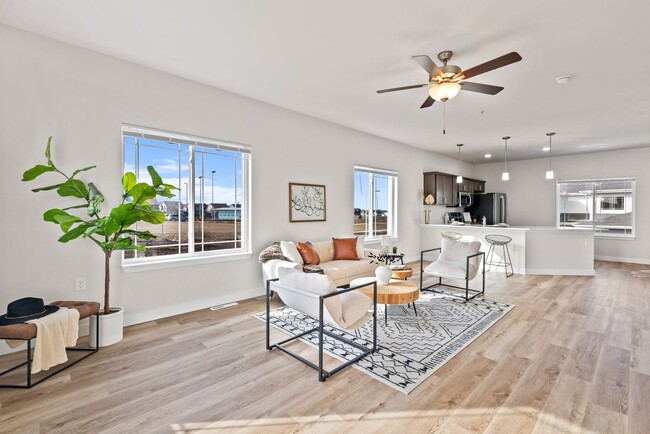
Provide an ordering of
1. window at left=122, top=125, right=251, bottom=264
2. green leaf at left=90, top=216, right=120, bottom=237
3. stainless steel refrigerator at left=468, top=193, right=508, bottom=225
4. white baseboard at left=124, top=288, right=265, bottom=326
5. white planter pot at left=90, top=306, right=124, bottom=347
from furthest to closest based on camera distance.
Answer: stainless steel refrigerator at left=468, top=193, right=508, bottom=225 → window at left=122, top=125, right=251, bottom=264 → white baseboard at left=124, top=288, right=265, bottom=326 → white planter pot at left=90, top=306, right=124, bottom=347 → green leaf at left=90, top=216, right=120, bottom=237

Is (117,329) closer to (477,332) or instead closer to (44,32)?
(44,32)

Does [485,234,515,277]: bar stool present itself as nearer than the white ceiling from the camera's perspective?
No

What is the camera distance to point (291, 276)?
8.97 ft

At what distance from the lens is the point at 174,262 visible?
12.4ft

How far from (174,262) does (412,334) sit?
9.42 feet

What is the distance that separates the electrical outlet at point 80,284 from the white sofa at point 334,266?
6.61 ft

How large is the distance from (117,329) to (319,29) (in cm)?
338

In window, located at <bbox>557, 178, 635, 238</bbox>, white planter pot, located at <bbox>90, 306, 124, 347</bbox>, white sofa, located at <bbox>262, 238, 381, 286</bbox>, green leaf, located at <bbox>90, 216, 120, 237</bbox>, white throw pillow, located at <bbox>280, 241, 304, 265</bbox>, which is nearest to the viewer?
green leaf, located at <bbox>90, 216, 120, 237</bbox>

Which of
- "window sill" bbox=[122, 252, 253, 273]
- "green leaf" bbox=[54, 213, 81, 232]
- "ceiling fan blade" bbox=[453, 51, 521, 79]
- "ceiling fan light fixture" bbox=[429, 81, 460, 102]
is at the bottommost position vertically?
"window sill" bbox=[122, 252, 253, 273]

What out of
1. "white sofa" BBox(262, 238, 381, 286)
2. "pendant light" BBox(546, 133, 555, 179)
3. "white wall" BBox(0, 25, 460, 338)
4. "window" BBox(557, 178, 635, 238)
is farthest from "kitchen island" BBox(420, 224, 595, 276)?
"white wall" BBox(0, 25, 460, 338)

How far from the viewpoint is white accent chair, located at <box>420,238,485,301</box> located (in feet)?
14.6

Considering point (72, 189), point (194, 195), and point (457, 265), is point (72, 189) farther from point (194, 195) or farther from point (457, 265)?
point (457, 265)

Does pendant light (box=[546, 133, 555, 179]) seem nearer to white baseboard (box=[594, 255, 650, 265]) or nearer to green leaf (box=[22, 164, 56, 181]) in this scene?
white baseboard (box=[594, 255, 650, 265])

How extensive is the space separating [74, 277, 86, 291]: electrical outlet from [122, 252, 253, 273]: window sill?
36cm
